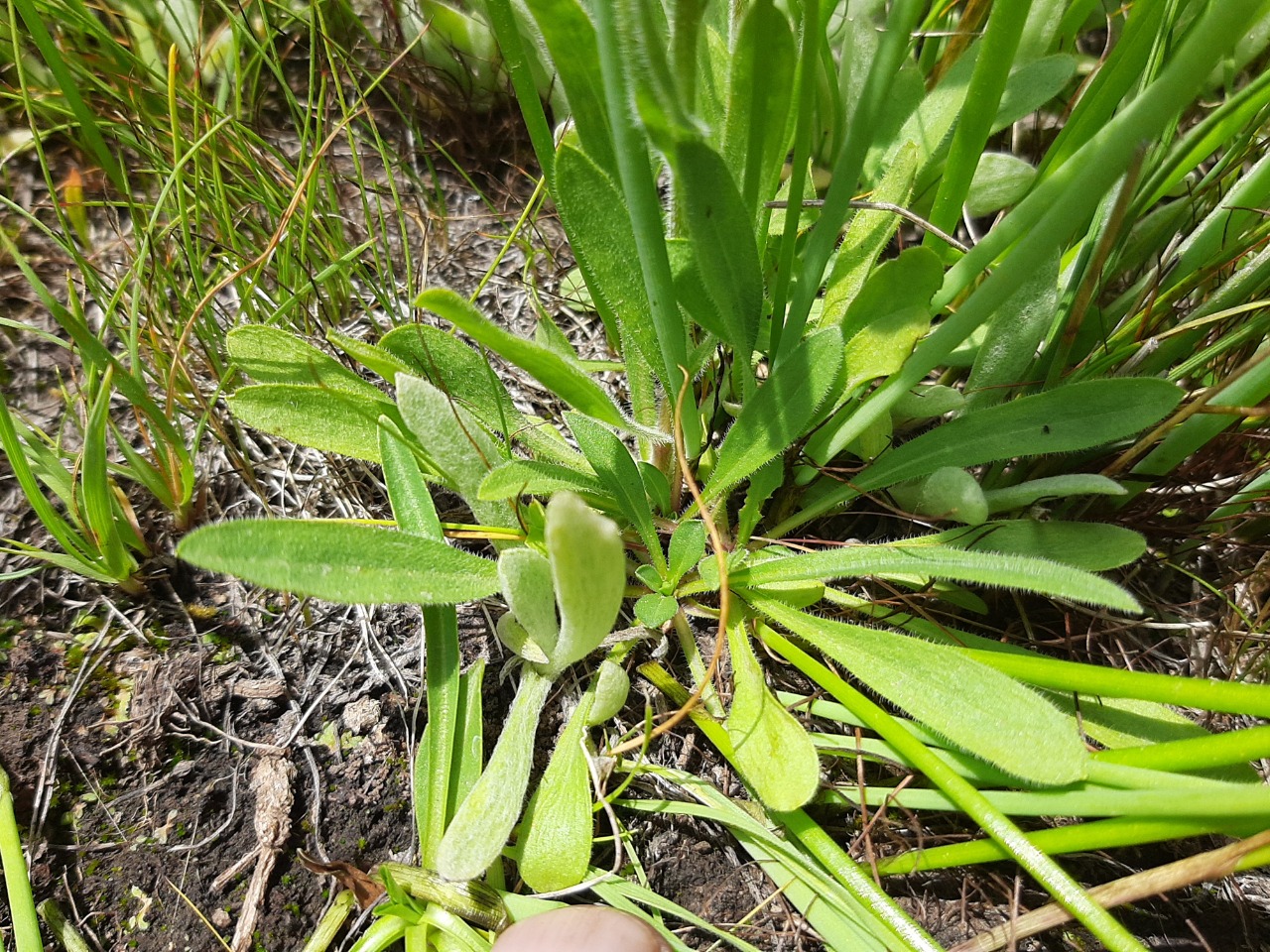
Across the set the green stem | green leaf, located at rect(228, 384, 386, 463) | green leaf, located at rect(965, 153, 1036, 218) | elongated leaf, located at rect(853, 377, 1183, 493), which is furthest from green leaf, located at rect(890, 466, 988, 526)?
the green stem

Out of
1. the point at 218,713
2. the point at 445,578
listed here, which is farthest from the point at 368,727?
the point at 445,578

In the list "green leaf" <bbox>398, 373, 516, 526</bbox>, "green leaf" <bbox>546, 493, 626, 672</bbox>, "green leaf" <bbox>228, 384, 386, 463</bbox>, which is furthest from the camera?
"green leaf" <bbox>228, 384, 386, 463</bbox>

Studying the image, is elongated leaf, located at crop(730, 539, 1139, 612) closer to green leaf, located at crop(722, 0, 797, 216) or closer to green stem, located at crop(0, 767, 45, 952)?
green leaf, located at crop(722, 0, 797, 216)

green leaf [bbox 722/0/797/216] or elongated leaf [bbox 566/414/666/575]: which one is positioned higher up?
green leaf [bbox 722/0/797/216]

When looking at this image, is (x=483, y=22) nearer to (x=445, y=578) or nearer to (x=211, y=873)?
(x=445, y=578)

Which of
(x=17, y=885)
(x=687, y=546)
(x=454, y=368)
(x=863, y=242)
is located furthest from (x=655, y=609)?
(x=17, y=885)

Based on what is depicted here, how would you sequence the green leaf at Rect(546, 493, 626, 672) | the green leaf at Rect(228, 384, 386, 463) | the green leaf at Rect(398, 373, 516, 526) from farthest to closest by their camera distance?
the green leaf at Rect(228, 384, 386, 463), the green leaf at Rect(398, 373, 516, 526), the green leaf at Rect(546, 493, 626, 672)

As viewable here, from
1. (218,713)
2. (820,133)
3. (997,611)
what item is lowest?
(218,713)
